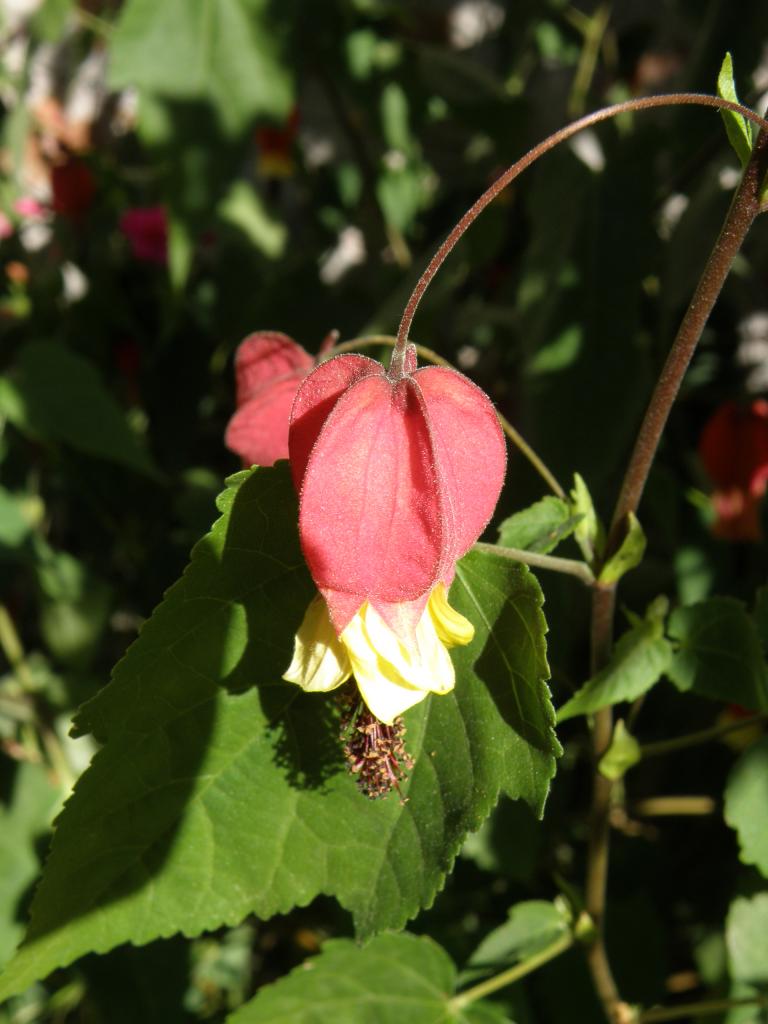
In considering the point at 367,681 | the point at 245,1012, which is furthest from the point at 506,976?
the point at 367,681

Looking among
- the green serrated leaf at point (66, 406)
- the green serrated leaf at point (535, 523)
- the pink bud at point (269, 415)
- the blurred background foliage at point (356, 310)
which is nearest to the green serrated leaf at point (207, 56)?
the blurred background foliage at point (356, 310)

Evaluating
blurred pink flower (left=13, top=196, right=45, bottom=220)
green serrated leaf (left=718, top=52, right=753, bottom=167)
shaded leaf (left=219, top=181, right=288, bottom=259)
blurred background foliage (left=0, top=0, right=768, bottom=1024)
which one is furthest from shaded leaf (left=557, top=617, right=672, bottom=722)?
blurred pink flower (left=13, top=196, right=45, bottom=220)

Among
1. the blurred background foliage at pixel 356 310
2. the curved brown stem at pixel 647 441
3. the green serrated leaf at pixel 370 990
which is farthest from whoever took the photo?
the blurred background foliage at pixel 356 310

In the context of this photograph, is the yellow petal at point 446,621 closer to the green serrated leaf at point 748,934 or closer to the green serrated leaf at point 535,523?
the green serrated leaf at point 535,523

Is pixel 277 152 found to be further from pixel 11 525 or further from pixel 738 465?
pixel 738 465

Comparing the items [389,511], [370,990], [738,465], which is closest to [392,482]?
[389,511]
